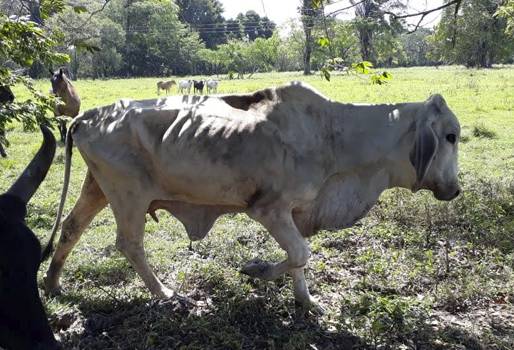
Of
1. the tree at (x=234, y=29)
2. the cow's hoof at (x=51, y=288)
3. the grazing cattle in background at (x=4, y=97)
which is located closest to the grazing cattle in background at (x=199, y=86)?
the grazing cattle in background at (x=4, y=97)

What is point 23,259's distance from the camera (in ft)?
10.6

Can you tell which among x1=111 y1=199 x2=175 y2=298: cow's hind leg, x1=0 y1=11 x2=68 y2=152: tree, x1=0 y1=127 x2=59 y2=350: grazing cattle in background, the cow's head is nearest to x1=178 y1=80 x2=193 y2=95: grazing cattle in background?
x1=0 y1=11 x2=68 y2=152: tree

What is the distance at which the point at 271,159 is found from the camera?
13.8 ft

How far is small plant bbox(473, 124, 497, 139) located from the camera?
37.8 feet

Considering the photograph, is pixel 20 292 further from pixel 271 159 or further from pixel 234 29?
pixel 234 29

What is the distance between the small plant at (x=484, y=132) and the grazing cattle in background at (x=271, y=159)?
7730mm

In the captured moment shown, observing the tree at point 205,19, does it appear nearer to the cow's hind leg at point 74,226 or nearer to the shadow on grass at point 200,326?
the cow's hind leg at point 74,226

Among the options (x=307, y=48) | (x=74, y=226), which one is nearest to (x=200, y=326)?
(x=74, y=226)

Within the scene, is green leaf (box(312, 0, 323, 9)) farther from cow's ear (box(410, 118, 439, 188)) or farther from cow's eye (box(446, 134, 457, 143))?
cow's eye (box(446, 134, 457, 143))

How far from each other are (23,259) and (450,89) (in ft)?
67.8

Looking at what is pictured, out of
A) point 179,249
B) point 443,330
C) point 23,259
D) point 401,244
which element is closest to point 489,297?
point 443,330

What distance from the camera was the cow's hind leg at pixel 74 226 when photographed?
480cm

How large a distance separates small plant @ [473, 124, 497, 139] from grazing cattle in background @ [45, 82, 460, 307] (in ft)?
25.4

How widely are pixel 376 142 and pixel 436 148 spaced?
16.9 inches
